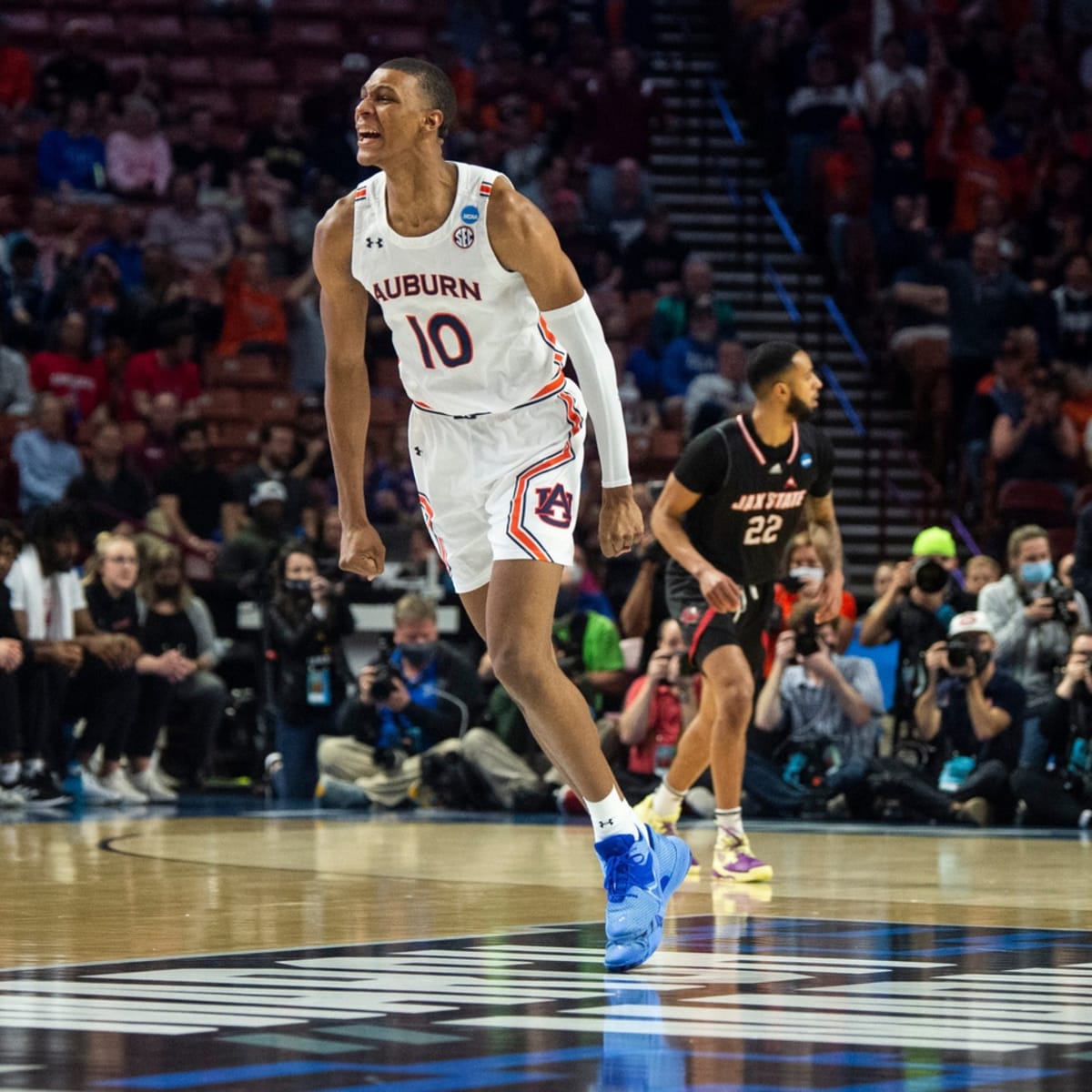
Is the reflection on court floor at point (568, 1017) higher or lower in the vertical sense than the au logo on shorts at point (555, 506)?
lower

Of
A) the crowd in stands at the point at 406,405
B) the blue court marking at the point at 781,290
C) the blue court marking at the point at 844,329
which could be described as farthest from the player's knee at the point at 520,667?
the blue court marking at the point at 781,290

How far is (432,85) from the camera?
5.37m

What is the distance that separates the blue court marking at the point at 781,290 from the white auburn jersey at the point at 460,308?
11.9 meters

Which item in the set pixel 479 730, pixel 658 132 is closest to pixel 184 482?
pixel 479 730

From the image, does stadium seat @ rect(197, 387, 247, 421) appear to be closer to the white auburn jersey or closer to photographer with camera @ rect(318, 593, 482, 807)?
photographer with camera @ rect(318, 593, 482, 807)

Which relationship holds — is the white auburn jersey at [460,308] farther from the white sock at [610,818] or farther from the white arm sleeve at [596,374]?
the white sock at [610,818]

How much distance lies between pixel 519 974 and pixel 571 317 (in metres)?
1.52

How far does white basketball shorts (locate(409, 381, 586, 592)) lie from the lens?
5324 mm

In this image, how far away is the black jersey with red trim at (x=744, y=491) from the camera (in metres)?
7.92

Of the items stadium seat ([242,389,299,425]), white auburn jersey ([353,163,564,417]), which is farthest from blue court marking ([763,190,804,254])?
white auburn jersey ([353,163,564,417])

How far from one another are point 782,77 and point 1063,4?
2607mm

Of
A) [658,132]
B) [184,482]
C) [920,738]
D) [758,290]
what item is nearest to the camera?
[920,738]

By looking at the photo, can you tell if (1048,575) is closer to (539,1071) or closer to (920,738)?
(920,738)

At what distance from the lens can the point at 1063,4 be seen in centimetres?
1933
